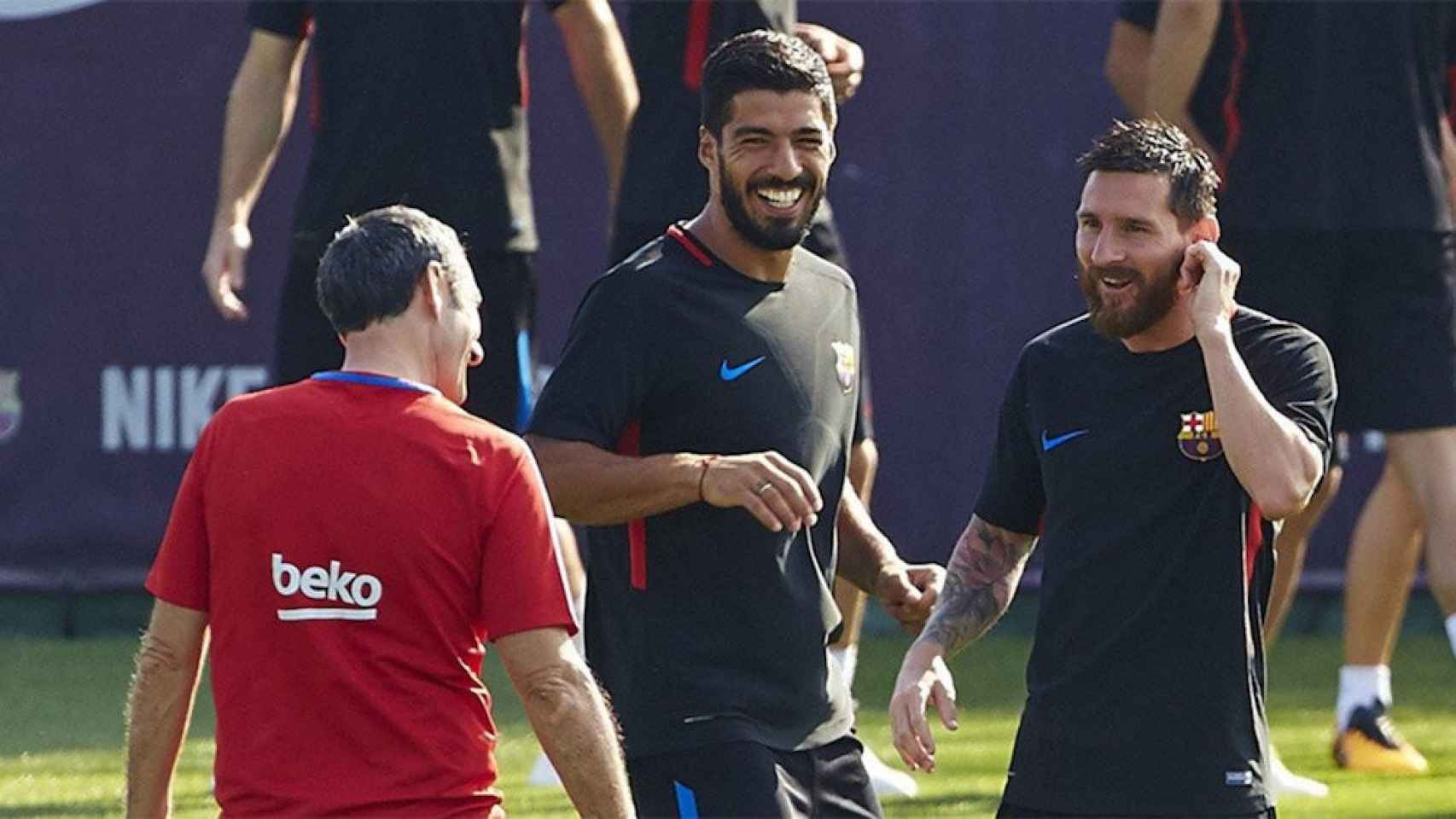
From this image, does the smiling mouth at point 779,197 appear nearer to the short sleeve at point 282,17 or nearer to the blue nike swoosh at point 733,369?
the blue nike swoosh at point 733,369

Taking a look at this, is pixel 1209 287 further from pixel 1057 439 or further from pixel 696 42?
pixel 696 42

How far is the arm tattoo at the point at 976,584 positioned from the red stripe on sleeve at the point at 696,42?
7.42 ft

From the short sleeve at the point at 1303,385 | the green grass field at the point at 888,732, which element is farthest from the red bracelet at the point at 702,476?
the green grass field at the point at 888,732

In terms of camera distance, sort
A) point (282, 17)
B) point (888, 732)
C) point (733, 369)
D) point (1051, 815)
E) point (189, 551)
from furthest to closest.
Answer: point (888, 732), point (282, 17), point (733, 369), point (1051, 815), point (189, 551)

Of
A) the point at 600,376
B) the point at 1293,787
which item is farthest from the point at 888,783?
the point at 600,376

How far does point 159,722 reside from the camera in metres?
4.12

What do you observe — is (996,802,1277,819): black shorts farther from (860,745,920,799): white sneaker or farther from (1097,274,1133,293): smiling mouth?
(860,745,920,799): white sneaker

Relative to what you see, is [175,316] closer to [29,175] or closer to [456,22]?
[29,175]

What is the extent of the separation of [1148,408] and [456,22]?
2852 millimetres

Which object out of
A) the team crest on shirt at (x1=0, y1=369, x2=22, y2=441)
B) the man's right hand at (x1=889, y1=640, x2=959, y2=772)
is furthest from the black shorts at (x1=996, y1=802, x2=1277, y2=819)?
the team crest on shirt at (x1=0, y1=369, x2=22, y2=441)

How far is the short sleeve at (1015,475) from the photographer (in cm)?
475

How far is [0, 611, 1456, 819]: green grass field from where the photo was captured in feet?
22.2

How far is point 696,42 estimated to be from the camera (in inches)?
271

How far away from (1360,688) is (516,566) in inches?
149
